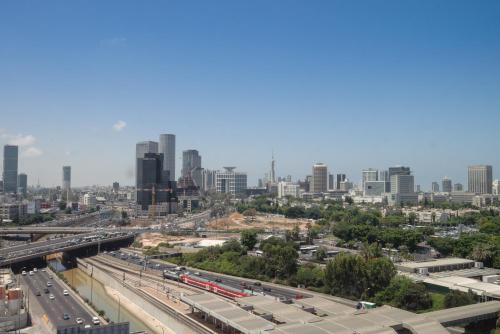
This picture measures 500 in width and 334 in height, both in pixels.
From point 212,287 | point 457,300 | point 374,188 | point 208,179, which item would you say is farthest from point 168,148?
point 457,300

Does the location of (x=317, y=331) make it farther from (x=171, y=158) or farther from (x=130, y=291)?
(x=171, y=158)

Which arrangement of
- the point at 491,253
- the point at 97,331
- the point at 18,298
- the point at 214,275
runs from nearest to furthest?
1. the point at 97,331
2. the point at 18,298
3. the point at 214,275
4. the point at 491,253

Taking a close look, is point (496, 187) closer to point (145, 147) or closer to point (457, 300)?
point (145, 147)

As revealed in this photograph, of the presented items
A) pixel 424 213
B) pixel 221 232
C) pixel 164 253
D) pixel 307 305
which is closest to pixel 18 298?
pixel 307 305

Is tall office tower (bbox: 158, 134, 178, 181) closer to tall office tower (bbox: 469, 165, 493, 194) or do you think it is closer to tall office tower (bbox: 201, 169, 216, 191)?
tall office tower (bbox: 201, 169, 216, 191)

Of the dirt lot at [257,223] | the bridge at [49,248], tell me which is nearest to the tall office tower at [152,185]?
the dirt lot at [257,223]
